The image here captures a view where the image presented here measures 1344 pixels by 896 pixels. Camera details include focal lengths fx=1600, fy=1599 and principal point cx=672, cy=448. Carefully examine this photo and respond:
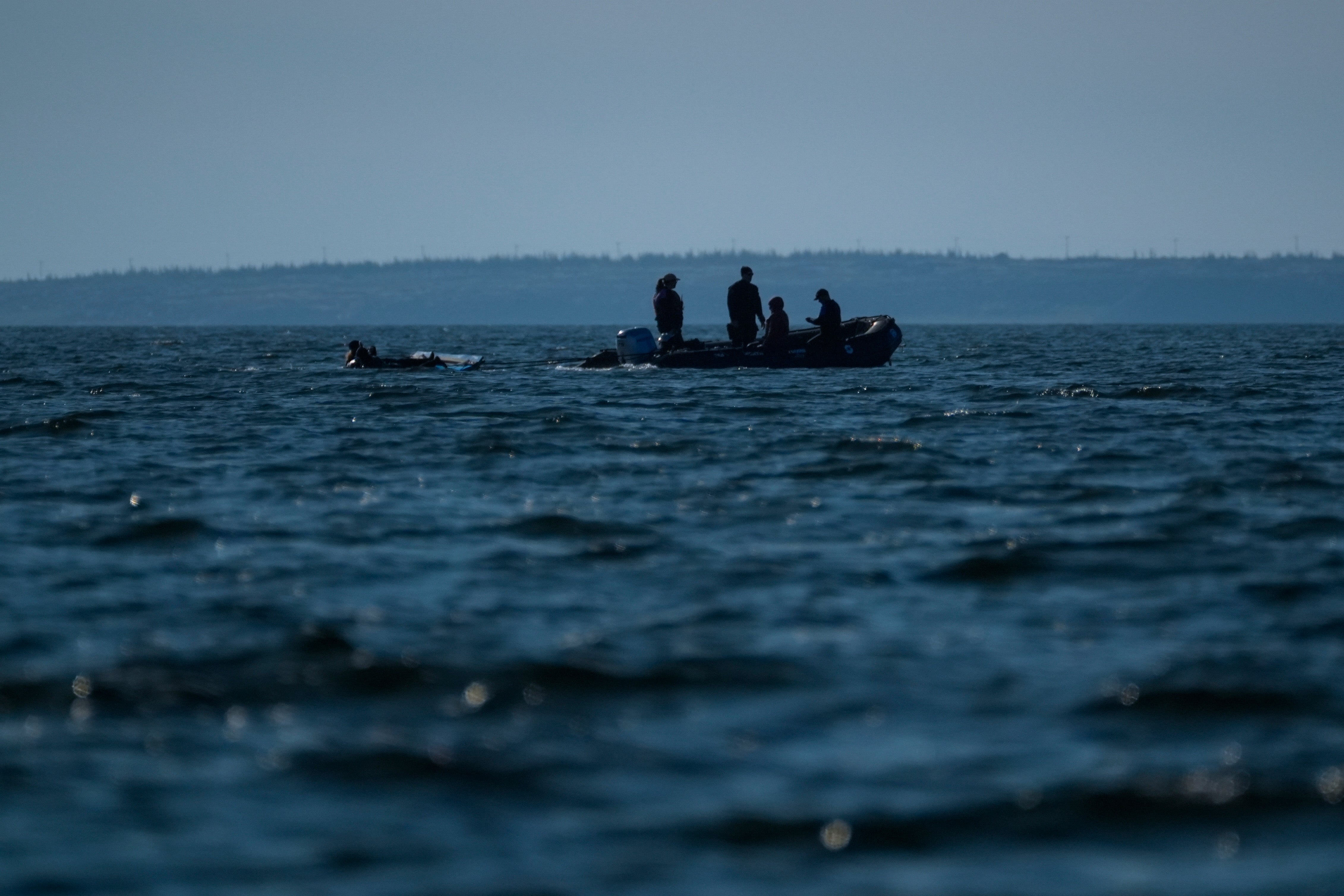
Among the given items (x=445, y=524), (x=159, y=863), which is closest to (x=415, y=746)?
(x=159, y=863)

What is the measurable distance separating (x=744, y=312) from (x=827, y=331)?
171cm

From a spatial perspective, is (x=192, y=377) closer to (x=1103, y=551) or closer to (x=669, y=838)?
(x=1103, y=551)

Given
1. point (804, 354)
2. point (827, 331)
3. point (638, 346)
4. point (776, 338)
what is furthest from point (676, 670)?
point (638, 346)

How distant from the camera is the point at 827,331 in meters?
31.1

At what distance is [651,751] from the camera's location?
618 cm

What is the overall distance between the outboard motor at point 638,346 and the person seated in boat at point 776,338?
2.62 m

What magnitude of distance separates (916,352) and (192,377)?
1007 inches

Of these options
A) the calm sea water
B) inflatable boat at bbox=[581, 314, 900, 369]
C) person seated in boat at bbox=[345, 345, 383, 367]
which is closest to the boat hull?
inflatable boat at bbox=[581, 314, 900, 369]

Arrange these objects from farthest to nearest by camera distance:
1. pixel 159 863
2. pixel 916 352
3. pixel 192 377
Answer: pixel 916 352 → pixel 192 377 → pixel 159 863

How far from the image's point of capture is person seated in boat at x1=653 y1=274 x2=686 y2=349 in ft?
101

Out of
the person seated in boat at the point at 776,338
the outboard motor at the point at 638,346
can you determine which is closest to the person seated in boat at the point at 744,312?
the person seated in boat at the point at 776,338

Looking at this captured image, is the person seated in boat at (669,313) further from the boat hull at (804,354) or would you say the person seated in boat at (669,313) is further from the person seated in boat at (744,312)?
the person seated in boat at (744,312)

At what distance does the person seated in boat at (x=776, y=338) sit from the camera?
101 feet

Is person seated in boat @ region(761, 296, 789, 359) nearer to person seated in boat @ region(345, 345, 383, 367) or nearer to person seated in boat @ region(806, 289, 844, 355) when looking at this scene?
person seated in boat @ region(806, 289, 844, 355)
